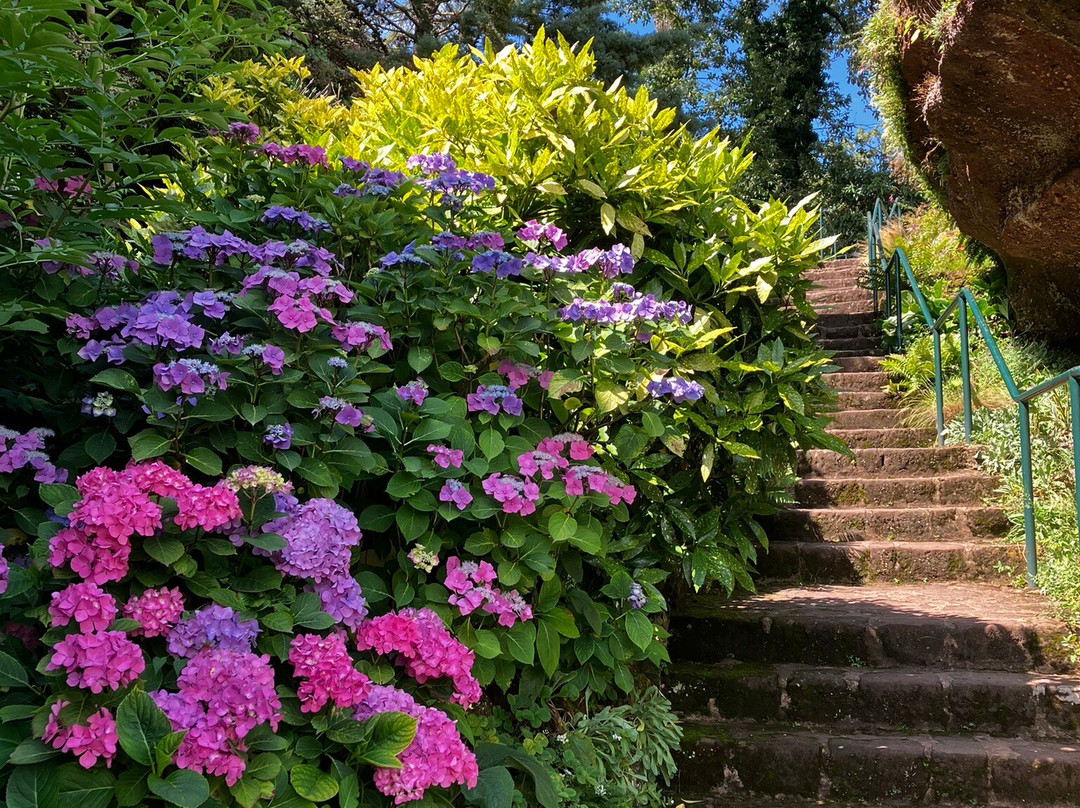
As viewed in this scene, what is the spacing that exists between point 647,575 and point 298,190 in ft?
4.91

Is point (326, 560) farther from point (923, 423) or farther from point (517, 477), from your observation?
point (923, 423)

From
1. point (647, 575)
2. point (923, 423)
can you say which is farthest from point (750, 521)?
point (923, 423)

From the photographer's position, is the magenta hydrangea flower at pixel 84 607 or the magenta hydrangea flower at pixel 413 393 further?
the magenta hydrangea flower at pixel 413 393

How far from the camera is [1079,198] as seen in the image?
4391 mm

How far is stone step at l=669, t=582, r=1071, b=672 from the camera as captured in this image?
9.69 ft

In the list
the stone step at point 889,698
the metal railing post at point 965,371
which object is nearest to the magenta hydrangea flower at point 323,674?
the stone step at point 889,698

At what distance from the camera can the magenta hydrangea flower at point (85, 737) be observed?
118cm

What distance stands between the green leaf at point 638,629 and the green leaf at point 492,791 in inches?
23.0

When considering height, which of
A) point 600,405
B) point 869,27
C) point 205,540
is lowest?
point 205,540

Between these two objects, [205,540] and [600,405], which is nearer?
[205,540]

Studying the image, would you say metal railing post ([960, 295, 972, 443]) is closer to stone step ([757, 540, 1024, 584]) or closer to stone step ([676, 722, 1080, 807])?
stone step ([757, 540, 1024, 584])

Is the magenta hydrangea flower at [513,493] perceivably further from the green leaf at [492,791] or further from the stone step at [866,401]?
the stone step at [866,401]

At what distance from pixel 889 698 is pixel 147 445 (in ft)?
8.35

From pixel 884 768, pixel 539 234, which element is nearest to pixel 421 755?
pixel 539 234
